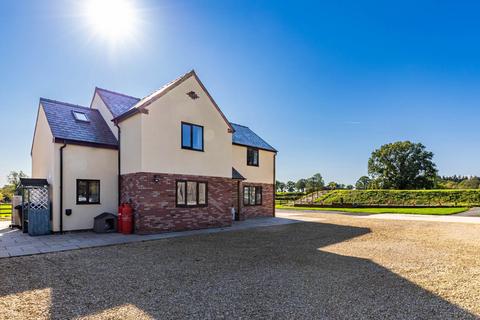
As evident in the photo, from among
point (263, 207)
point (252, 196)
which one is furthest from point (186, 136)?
point (263, 207)

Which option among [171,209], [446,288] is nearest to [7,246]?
[171,209]

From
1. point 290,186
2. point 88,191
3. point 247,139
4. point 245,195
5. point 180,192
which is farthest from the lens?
point 290,186

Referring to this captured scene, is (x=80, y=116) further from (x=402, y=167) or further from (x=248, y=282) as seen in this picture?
(x=402, y=167)

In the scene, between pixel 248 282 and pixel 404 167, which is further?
pixel 404 167

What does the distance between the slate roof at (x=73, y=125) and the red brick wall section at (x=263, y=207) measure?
8.90m

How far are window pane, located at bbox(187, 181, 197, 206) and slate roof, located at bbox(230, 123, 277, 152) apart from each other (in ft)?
19.4

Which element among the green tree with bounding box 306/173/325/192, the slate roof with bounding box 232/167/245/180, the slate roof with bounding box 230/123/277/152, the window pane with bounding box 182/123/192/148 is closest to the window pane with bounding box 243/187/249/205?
the slate roof with bounding box 232/167/245/180

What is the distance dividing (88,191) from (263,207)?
1171 cm

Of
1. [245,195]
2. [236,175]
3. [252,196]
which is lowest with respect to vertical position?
[252,196]

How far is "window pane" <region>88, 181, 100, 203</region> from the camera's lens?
13.1m

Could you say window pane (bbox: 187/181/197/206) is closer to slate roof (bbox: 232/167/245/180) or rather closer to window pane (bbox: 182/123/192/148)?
window pane (bbox: 182/123/192/148)

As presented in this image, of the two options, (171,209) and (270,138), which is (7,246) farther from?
(270,138)

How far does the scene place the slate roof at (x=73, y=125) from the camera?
12867mm

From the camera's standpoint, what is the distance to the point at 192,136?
559 inches
